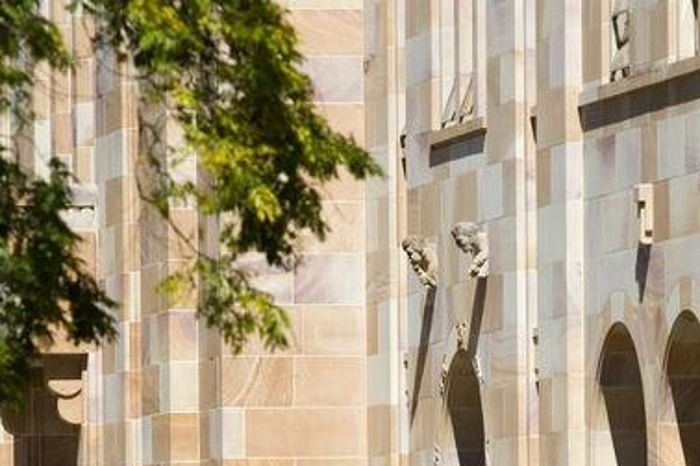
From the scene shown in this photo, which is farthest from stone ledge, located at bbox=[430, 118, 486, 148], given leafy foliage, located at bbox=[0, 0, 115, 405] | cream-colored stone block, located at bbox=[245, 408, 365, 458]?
leafy foliage, located at bbox=[0, 0, 115, 405]

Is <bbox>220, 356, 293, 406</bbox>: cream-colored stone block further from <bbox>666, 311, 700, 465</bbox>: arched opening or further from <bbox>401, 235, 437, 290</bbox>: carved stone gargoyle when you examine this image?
<bbox>666, 311, 700, 465</bbox>: arched opening

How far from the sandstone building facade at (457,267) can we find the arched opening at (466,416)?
0.8 inches

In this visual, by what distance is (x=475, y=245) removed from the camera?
42.9 meters

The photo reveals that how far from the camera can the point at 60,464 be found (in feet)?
189

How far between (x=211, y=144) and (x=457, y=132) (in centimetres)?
1463

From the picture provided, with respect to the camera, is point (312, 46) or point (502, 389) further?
point (312, 46)

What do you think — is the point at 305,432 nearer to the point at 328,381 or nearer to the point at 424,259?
the point at 328,381

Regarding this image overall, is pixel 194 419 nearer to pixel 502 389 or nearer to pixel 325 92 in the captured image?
pixel 325 92

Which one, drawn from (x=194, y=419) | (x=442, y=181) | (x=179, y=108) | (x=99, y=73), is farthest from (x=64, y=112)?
(x=179, y=108)

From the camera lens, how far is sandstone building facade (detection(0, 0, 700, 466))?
38594 mm

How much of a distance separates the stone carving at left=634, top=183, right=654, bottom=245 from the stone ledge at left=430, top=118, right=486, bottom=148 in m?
4.67

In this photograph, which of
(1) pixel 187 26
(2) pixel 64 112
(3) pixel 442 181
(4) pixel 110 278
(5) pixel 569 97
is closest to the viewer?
(1) pixel 187 26

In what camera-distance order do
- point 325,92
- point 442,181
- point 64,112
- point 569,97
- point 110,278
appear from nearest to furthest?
point 569,97, point 442,181, point 325,92, point 110,278, point 64,112

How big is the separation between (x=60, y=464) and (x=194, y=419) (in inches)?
340
